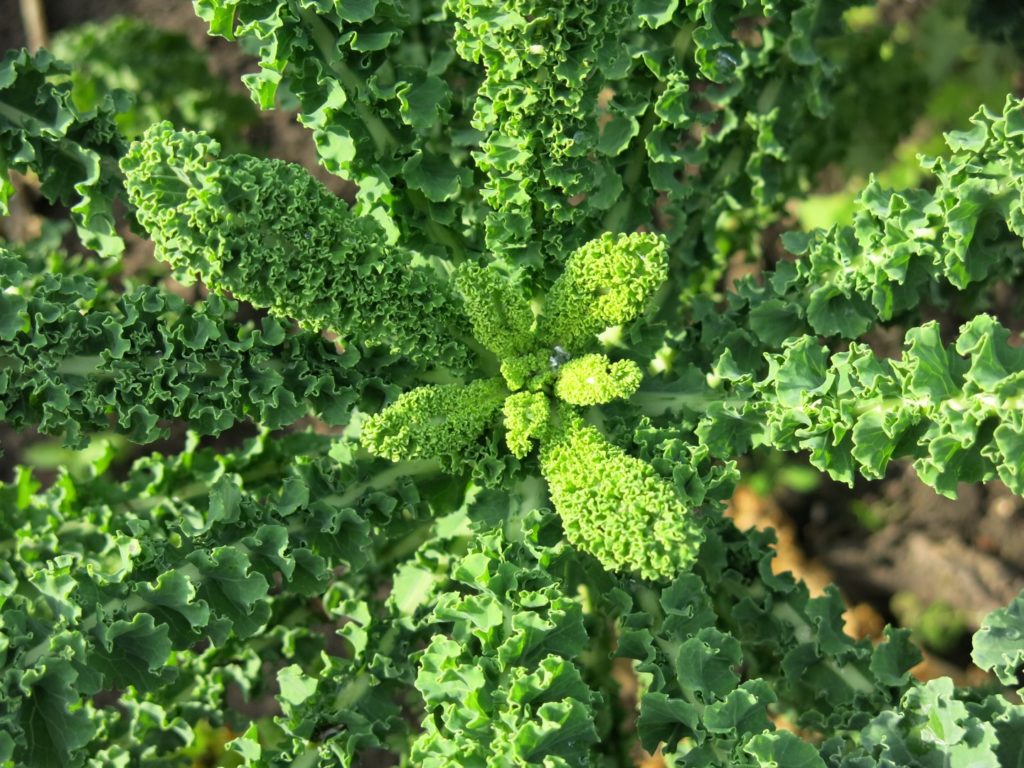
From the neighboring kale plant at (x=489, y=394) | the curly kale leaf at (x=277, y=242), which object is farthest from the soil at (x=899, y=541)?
the curly kale leaf at (x=277, y=242)

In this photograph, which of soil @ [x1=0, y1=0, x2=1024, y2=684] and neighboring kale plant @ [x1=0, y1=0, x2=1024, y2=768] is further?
soil @ [x1=0, y1=0, x2=1024, y2=684]

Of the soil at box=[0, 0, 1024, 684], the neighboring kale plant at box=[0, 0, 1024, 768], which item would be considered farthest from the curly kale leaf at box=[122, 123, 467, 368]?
the soil at box=[0, 0, 1024, 684]

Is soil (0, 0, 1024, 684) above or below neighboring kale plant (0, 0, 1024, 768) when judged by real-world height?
below

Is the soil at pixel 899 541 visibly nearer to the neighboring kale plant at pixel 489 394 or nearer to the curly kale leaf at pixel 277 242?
the neighboring kale plant at pixel 489 394

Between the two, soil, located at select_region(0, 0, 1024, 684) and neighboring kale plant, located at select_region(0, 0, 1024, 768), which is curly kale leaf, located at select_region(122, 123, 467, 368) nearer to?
neighboring kale plant, located at select_region(0, 0, 1024, 768)

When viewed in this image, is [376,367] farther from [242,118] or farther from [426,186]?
[242,118]
